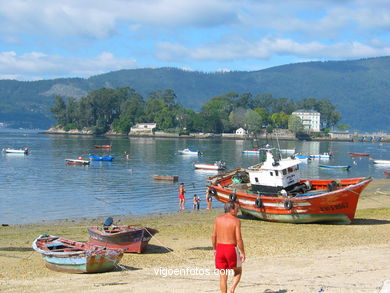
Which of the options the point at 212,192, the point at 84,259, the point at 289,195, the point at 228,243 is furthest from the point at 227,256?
the point at 212,192

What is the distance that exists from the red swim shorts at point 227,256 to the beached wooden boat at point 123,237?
9728 mm

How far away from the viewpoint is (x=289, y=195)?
1292 inches

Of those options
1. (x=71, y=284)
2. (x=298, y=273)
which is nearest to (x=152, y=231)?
(x=71, y=284)

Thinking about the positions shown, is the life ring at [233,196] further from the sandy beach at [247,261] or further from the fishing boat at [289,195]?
the sandy beach at [247,261]

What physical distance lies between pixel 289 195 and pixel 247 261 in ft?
42.3

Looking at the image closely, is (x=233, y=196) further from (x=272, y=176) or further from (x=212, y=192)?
(x=212, y=192)

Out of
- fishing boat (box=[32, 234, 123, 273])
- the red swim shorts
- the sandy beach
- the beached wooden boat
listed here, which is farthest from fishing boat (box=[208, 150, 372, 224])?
the red swim shorts

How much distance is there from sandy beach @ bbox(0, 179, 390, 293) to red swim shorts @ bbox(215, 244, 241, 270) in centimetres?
268

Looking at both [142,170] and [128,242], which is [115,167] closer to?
[142,170]

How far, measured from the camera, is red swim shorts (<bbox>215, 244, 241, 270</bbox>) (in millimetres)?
13281

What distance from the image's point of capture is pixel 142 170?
3162 inches

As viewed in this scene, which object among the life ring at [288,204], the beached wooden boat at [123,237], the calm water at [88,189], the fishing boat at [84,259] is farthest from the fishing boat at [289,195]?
the fishing boat at [84,259]

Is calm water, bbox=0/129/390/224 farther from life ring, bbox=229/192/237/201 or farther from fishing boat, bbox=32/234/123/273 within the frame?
fishing boat, bbox=32/234/123/273

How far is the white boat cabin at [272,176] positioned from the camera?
33.2 m
